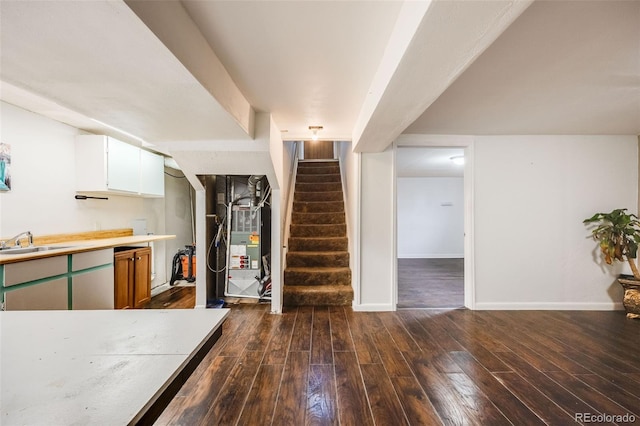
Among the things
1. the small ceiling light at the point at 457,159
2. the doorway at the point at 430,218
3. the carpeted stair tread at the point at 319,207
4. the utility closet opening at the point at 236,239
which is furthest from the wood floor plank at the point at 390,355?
the doorway at the point at 430,218

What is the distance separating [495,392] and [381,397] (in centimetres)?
77

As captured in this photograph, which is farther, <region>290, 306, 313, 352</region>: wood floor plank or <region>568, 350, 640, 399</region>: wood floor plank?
<region>290, 306, 313, 352</region>: wood floor plank

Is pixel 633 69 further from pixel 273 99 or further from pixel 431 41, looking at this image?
pixel 273 99

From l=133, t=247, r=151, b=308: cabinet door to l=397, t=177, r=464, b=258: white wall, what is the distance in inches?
232

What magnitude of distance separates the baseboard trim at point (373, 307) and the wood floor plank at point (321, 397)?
4.22 feet

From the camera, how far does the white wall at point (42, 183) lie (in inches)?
98.0

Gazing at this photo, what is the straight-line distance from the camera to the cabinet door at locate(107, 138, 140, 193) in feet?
10.5

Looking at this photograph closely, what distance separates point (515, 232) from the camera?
11.0 feet

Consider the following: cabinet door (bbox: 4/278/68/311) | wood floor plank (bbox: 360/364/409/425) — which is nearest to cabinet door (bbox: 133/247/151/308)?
cabinet door (bbox: 4/278/68/311)

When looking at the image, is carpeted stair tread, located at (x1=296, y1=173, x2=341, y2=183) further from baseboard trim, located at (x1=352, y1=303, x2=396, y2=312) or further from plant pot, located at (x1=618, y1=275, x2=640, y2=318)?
plant pot, located at (x1=618, y1=275, x2=640, y2=318)

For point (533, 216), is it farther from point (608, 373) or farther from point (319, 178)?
point (319, 178)

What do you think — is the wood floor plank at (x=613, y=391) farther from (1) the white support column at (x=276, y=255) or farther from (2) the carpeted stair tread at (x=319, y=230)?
(2) the carpeted stair tread at (x=319, y=230)

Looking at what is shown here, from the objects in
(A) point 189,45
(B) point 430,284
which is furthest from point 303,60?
(B) point 430,284

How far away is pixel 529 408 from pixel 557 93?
239 cm
